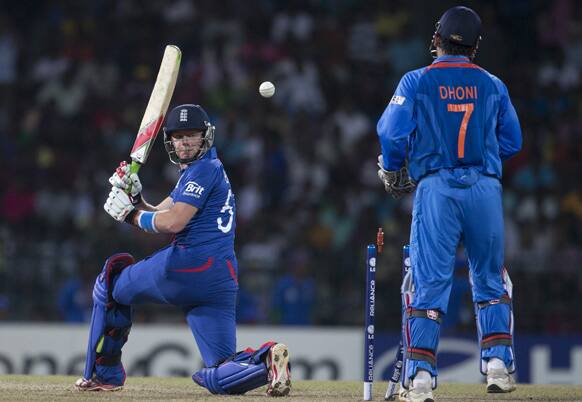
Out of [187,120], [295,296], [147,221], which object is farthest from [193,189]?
[295,296]

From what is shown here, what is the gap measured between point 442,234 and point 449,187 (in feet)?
0.90

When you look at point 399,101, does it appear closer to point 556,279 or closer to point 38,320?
point 556,279

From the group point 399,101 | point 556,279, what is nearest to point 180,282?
point 399,101

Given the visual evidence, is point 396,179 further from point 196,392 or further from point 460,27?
point 196,392

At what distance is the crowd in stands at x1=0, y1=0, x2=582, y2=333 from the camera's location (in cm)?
1292

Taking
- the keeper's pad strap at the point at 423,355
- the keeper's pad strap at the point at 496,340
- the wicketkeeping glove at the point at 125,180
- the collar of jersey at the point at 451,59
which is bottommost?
the keeper's pad strap at the point at 423,355

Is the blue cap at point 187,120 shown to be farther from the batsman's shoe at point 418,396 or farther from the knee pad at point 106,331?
the batsman's shoe at point 418,396

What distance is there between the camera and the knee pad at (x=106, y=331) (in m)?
7.93

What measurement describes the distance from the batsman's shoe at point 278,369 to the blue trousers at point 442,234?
2.98 feet

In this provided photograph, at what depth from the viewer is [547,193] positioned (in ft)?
49.4

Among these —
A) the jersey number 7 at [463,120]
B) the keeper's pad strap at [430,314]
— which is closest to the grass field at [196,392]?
the keeper's pad strap at [430,314]

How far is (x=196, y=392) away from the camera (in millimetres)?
8055

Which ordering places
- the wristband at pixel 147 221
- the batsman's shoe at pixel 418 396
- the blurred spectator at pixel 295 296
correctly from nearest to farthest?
1. the batsman's shoe at pixel 418 396
2. the wristband at pixel 147 221
3. the blurred spectator at pixel 295 296

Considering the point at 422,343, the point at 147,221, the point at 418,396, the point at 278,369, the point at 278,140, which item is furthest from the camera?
the point at 278,140
